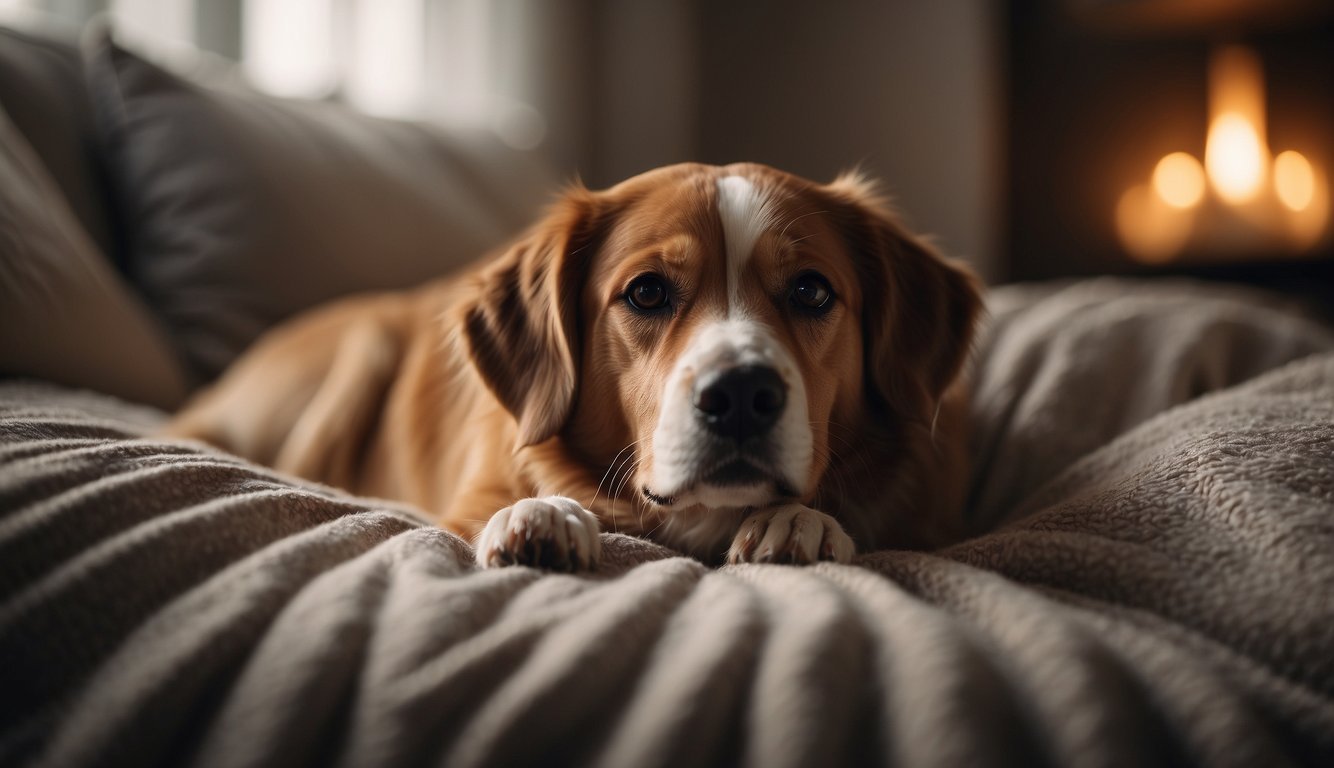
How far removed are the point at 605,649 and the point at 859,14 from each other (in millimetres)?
4502

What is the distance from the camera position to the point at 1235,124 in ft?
12.6

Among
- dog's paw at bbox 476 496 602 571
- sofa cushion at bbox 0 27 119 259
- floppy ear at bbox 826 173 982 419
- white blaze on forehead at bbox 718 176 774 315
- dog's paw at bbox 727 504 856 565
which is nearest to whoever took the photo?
dog's paw at bbox 476 496 602 571

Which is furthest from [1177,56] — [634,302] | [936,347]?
[634,302]

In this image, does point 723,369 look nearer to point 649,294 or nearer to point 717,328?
point 717,328

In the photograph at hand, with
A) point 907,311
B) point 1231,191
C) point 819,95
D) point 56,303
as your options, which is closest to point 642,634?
point 907,311

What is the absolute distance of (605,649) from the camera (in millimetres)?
661

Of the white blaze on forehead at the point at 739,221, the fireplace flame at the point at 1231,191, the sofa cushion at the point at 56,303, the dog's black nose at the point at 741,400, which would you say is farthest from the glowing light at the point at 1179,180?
the sofa cushion at the point at 56,303

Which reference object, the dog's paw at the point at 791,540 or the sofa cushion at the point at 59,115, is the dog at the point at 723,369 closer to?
the dog's paw at the point at 791,540

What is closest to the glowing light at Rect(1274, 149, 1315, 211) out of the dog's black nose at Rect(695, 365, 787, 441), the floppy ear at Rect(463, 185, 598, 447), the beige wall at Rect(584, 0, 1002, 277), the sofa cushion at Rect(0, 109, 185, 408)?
the beige wall at Rect(584, 0, 1002, 277)

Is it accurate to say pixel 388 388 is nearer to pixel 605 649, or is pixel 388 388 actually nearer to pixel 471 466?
pixel 471 466

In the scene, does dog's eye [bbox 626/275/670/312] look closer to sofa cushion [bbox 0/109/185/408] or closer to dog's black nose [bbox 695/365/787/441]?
dog's black nose [bbox 695/365/787/441]

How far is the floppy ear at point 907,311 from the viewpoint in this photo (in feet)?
4.41

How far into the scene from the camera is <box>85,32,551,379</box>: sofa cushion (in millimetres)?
1890

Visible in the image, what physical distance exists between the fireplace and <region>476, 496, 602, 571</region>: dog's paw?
3.39 meters
